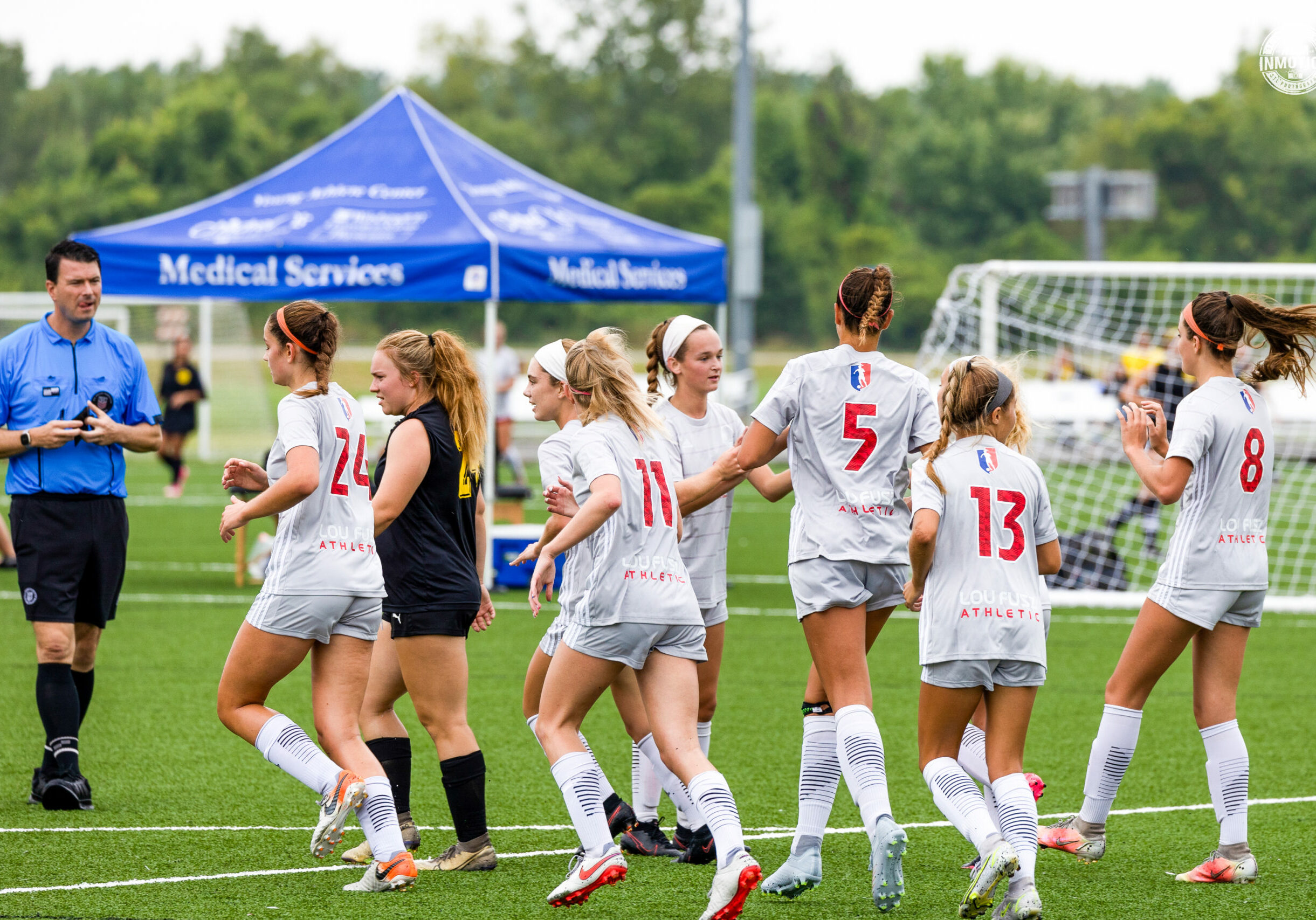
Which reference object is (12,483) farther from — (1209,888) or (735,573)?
(735,573)

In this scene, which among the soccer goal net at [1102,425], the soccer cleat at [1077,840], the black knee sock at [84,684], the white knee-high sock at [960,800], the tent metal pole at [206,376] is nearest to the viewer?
the white knee-high sock at [960,800]

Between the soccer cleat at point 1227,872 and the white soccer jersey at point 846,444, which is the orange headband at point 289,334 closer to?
the white soccer jersey at point 846,444

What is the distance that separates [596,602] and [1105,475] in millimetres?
14677

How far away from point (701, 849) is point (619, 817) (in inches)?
12.9

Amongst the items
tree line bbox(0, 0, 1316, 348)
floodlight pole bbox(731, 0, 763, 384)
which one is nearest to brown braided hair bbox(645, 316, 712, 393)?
floodlight pole bbox(731, 0, 763, 384)

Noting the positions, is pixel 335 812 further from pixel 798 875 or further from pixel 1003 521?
pixel 1003 521

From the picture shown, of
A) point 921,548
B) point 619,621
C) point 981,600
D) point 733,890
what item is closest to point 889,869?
point 733,890

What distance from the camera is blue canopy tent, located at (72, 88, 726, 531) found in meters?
10.9

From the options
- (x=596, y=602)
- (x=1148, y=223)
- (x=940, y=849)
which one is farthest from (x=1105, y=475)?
(x=1148, y=223)

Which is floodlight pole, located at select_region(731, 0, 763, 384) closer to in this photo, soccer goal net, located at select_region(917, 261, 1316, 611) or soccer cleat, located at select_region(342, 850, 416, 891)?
→ soccer goal net, located at select_region(917, 261, 1316, 611)

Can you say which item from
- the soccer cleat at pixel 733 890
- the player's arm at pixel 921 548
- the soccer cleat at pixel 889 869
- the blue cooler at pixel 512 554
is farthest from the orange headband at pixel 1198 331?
the blue cooler at pixel 512 554

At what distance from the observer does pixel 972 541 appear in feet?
14.6

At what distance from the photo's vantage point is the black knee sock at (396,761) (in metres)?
5.23

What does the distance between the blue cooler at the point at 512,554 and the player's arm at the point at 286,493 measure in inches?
242
